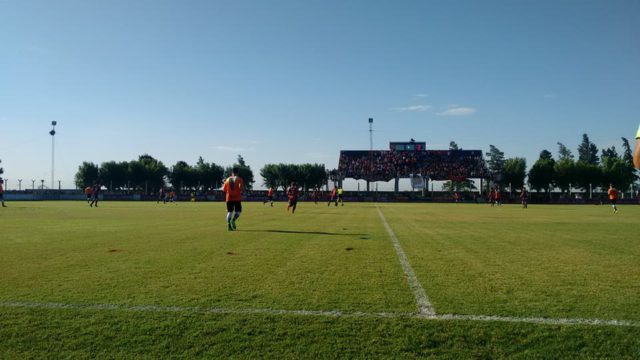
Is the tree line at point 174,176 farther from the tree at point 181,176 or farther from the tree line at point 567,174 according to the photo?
the tree line at point 567,174

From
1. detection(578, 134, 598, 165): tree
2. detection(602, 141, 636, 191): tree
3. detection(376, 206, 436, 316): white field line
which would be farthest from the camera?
detection(578, 134, 598, 165): tree

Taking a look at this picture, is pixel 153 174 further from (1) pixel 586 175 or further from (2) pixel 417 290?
(2) pixel 417 290

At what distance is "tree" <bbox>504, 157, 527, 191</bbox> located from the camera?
307ft

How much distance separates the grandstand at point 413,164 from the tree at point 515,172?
60.5 feet

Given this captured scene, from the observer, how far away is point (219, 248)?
8805 mm

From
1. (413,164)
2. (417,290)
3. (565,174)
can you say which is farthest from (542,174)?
(417,290)

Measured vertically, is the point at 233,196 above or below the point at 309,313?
above

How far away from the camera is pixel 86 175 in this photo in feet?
332

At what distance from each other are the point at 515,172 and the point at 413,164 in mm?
27647

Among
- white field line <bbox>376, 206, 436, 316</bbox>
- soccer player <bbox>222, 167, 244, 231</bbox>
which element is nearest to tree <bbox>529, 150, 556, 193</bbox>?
soccer player <bbox>222, 167, 244, 231</bbox>

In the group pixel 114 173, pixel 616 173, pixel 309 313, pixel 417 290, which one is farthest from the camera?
pixel 114 173

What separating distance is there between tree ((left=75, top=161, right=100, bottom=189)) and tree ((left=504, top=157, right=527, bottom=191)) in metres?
90.7

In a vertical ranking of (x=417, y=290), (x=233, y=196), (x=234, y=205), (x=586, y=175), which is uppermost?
(x=586, y=175)

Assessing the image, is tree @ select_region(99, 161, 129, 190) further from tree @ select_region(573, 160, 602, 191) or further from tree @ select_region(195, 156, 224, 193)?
tree @ select_region(573, 160, 602, 191)
